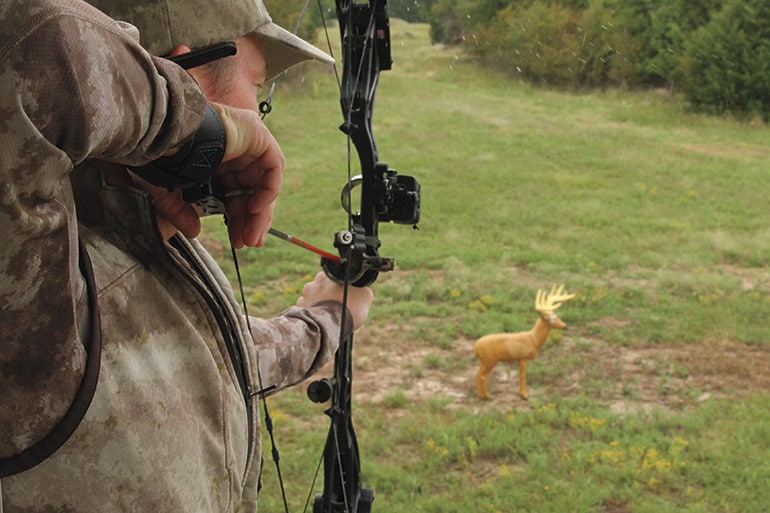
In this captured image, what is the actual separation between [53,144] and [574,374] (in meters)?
5.34

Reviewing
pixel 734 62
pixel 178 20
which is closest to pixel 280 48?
pixel 178 20

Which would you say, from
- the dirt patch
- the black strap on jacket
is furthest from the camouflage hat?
the dirt patch

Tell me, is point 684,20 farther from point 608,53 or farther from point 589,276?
point 589,276

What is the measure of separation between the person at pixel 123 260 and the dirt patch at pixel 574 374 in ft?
14.0

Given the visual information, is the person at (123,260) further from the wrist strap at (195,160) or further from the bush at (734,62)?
the bush at (734,62)

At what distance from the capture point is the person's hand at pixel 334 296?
1.87m

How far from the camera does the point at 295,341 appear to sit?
170 cm

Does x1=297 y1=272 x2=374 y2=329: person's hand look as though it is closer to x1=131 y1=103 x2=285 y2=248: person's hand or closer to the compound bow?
the compound bow

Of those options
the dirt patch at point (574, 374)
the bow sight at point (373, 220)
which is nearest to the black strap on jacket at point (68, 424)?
the bow sight at point (373, 220)

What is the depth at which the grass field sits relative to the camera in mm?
4410

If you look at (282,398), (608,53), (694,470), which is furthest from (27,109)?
(608,53)

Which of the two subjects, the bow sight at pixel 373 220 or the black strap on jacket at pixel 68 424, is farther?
the bow sight at pixel 373 220

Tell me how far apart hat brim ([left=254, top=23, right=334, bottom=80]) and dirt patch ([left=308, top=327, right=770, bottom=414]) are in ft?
13.5

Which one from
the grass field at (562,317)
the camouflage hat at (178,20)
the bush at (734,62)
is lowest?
the grass field at (562,317)
